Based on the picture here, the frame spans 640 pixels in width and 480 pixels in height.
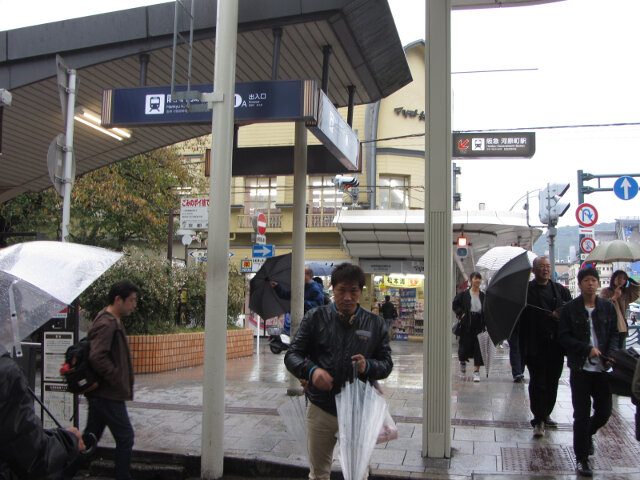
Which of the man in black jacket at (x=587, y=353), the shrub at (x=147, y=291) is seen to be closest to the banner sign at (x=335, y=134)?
the man in black jacket at (x=587, y=353)

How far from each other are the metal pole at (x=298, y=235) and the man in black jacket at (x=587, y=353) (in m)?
3.80

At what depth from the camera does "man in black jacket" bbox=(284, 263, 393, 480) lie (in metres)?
3.69

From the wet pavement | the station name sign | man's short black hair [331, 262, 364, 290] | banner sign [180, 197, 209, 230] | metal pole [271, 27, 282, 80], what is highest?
metal pole [271, 27, 282, 80]

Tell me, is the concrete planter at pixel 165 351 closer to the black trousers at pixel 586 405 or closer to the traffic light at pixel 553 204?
the black trousers at pixel 586 405

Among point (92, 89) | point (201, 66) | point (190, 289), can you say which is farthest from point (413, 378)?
point (92, 89)

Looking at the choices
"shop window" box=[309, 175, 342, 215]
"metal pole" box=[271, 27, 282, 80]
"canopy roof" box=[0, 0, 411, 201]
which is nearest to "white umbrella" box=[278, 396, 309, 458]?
"metal pole" box=[271, 27, 282, 80]

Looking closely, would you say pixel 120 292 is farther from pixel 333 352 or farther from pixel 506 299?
pixel 506 299

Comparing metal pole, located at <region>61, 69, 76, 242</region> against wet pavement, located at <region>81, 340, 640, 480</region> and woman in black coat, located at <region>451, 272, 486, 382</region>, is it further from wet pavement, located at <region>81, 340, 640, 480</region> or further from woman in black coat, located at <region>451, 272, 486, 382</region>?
woman in black coat, located at <region>451, 272, 486, 382</region>

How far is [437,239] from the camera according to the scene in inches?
226

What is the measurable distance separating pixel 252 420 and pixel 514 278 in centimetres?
342

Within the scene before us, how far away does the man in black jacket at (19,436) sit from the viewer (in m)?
2.78

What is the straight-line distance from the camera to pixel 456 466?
5410 millimetres

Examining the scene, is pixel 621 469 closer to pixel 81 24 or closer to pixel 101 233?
pixel 81 24

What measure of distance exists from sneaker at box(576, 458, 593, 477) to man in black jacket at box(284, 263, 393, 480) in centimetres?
252
